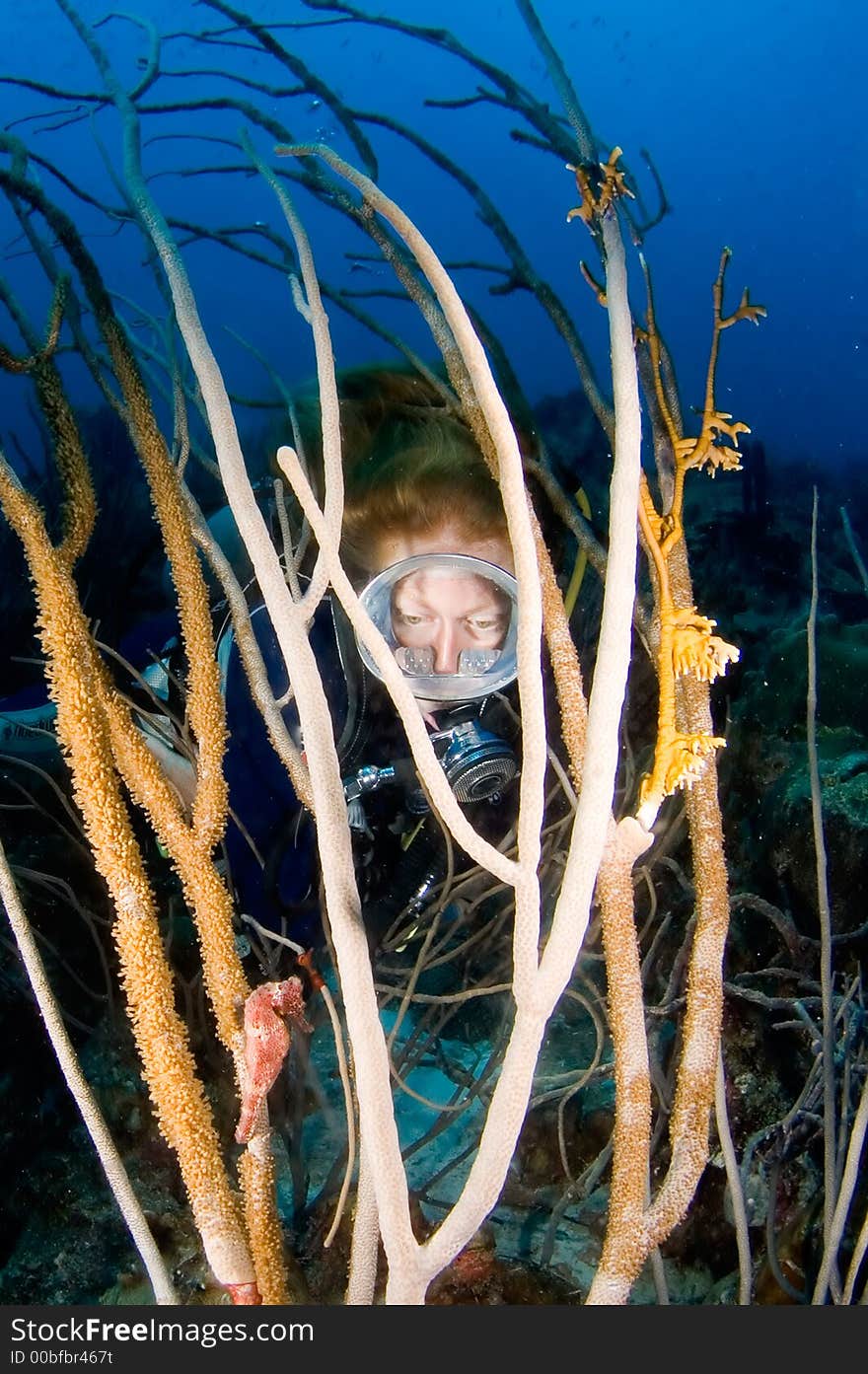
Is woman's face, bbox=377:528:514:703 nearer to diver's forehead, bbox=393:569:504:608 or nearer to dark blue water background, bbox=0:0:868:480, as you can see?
diver's forehead, bbox=393:569:504:608

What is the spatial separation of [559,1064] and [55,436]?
3185mm

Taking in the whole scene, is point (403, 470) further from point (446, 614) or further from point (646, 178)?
point (646, 178)

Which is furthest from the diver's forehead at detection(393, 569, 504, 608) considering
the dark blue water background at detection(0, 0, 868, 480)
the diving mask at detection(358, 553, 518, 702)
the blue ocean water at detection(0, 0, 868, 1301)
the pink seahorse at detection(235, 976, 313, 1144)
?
the dark blue water background at detection(0, 0, 868, 480)

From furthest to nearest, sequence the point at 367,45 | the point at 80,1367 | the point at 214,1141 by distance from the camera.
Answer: the point at 367,45 → the point at 214,1141 → the point at 80,1367

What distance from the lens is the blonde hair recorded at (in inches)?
115

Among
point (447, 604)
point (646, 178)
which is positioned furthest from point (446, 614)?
point (646, 178)

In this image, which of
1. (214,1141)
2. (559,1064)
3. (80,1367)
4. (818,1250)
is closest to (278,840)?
(214,1141)

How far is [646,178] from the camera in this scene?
40.8 metres

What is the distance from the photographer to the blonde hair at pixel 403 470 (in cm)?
293

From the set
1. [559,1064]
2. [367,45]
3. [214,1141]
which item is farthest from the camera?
[367,45]

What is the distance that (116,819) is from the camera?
4.62 ft

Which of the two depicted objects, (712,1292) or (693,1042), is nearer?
(693,1042)

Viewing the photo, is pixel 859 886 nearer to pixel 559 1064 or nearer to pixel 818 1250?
pixel 818 1250

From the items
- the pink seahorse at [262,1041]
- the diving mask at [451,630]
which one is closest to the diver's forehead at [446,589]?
the diving mask at [451,630]
